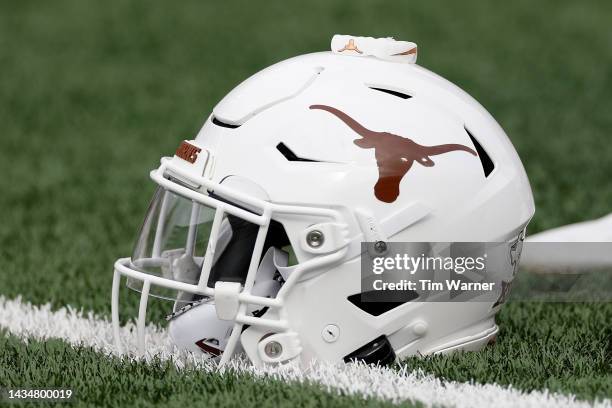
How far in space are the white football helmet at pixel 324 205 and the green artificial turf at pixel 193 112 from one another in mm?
199

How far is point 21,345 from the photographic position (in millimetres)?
3723

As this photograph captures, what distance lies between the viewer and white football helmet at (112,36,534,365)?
10.4ft

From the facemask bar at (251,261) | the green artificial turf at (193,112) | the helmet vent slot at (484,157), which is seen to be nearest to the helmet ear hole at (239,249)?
the facemask bar at (251,261)

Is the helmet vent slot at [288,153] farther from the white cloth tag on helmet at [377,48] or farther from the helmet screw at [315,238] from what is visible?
the white cloth tag on helmet at [377,48]

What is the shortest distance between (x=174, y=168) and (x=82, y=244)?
2.31m

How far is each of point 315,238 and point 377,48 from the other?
72 centimetres

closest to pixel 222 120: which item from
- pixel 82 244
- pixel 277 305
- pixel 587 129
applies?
pixel 277 305

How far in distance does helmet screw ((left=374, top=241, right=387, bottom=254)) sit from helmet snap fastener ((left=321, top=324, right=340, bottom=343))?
26cm

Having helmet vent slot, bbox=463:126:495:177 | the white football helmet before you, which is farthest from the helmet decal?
helmet vent slot, bbox=463:126:495:177

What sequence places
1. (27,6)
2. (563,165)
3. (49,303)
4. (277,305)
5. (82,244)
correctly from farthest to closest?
(27,6) < (563,165) < (82,244) < (49,303) < (277,305)

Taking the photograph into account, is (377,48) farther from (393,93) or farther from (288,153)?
(288,153)

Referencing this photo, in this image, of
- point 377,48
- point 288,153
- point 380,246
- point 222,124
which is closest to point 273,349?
point 380,246

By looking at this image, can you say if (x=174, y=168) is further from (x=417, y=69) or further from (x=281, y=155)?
(x=417, y=69)

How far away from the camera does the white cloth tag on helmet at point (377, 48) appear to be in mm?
3494
